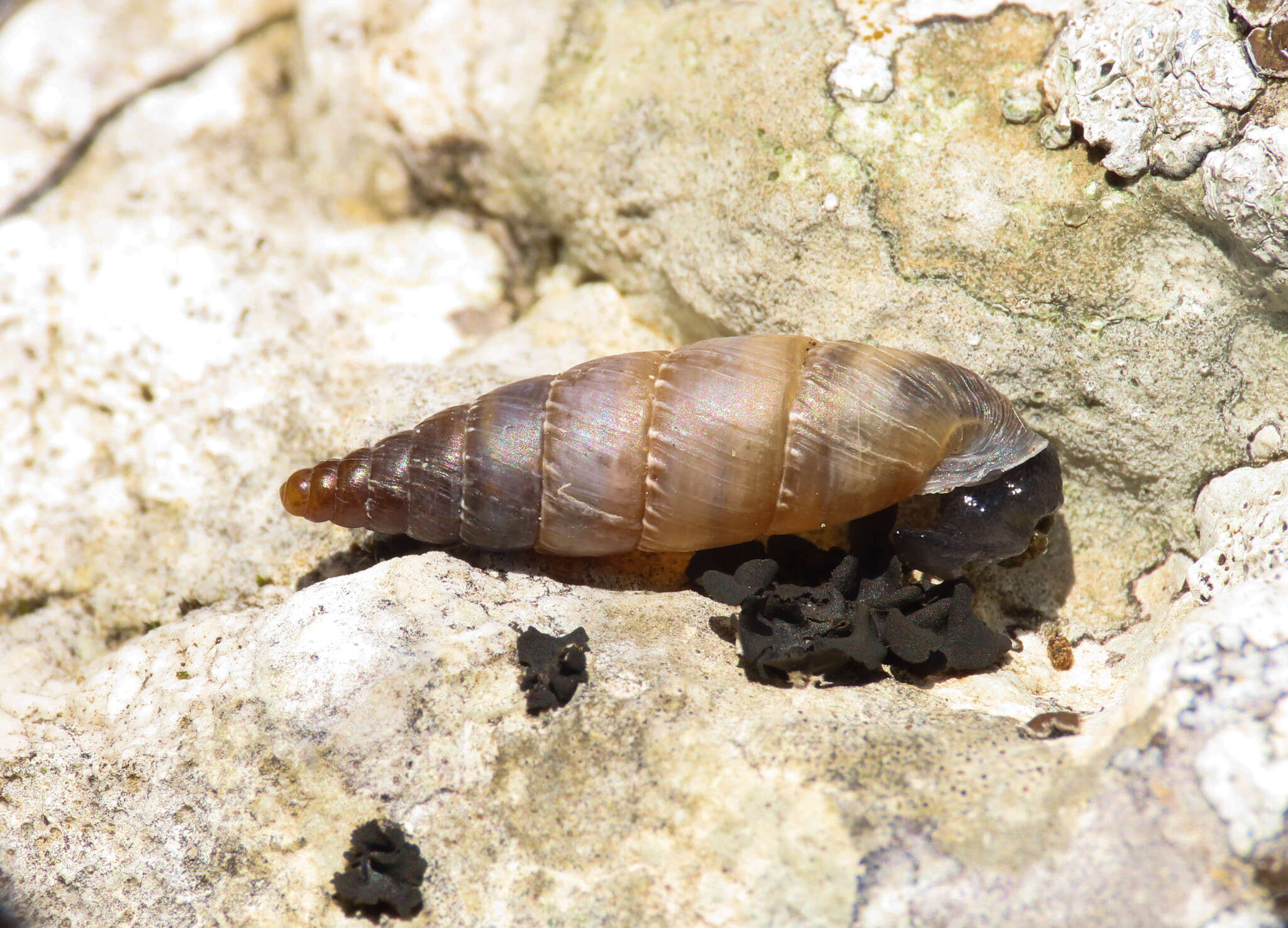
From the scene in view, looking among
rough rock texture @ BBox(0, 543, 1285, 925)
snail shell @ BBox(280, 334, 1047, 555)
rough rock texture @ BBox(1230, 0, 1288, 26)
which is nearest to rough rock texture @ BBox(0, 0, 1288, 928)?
rough rock texture @ BBox(0, 543, 1285, 925)

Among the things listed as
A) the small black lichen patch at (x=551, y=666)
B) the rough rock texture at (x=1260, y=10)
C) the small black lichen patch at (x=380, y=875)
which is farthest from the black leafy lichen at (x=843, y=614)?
the rough rock texture at (x=1260, y=10)

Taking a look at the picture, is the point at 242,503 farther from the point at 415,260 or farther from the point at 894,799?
the point at 894,799

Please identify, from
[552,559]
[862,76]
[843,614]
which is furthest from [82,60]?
[843,614]

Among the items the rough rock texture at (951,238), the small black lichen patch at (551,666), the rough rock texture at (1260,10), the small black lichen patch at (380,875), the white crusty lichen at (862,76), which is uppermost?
the rough rock texture at (1260,10)

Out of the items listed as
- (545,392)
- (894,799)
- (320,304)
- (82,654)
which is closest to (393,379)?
(320,304)

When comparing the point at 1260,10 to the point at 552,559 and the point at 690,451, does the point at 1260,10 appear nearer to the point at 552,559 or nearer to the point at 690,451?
the point at 690,451

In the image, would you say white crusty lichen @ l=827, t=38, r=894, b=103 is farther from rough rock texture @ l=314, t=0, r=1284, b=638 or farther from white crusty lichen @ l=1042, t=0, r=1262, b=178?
white crusty lichen @ l=1042, t=0, r=1262, b=178

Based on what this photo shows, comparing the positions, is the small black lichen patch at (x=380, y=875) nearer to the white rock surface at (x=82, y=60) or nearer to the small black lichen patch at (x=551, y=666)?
the small black lichen patch at (x=551, y=666)
